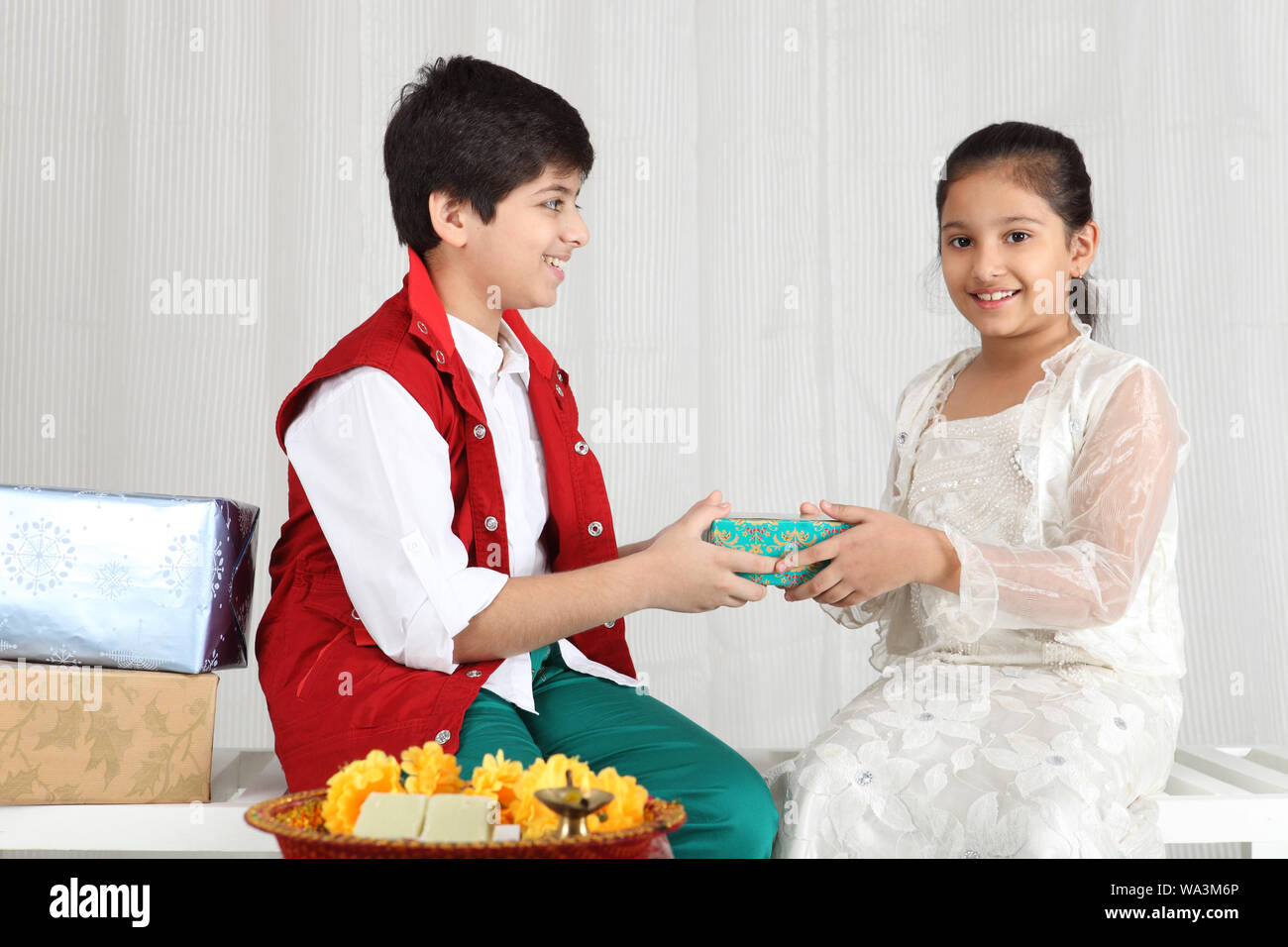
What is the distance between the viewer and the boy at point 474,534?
116 cm

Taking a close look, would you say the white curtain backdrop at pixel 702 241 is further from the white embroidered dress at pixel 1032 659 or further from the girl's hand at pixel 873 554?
the girl's hand at pixel 873 554

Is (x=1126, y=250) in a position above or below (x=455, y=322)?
above

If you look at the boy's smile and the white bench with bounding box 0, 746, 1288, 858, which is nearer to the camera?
the white bench with bounding box 0, 746, 1288, 858

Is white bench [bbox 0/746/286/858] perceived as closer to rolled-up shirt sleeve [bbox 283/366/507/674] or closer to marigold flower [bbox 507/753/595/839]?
rolled-up shirt sleeve [bbox 283/366/507/674]

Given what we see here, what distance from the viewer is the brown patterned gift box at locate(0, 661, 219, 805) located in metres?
1.21

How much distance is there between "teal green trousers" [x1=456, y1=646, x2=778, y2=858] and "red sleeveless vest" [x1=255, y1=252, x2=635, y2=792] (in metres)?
0.04

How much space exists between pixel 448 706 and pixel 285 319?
1.08m

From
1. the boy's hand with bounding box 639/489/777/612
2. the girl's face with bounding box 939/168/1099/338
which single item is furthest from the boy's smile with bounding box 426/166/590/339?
the girl's face with bounding box 939/168/1099/338

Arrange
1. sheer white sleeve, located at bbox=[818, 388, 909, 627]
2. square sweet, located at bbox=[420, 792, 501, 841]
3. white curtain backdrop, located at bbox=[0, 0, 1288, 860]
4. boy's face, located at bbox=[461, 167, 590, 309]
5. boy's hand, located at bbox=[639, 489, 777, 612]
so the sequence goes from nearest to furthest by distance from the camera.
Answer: square sweet, located at bbox=[420, 792, 501, 841], boy's hand, located at bbox=[639, 489, 777, 612], boy's face, located at bbox=[461, 167, 590, 309], sheer white sleeve, located at bbox=[818, 388, 909, 627], white curtain backdrop, located at bbox=[0, 0, 1288, 860]

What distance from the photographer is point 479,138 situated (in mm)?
1314
